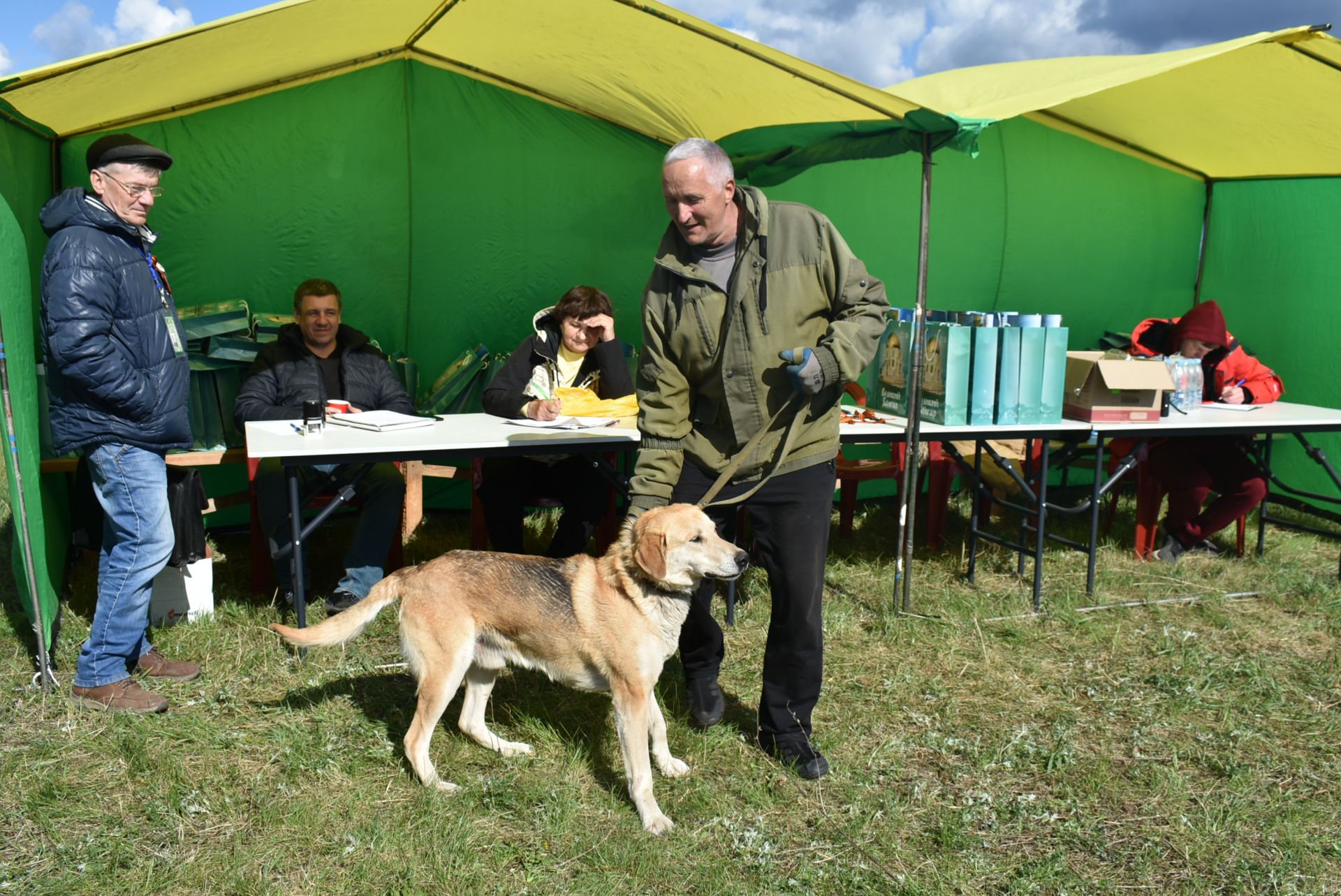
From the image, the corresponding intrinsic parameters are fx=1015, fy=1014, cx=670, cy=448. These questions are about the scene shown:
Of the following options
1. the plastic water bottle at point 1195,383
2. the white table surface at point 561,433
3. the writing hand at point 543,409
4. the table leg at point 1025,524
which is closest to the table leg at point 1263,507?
the white table surface at point 561,433

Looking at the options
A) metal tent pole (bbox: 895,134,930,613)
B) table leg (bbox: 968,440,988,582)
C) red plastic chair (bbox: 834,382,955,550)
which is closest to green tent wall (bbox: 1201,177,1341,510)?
red plastic chair (bbox: 834,382,955,550)

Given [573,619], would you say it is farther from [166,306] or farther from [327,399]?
[327,399]

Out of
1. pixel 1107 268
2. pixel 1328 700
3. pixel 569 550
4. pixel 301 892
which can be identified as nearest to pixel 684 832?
pixel 301 892

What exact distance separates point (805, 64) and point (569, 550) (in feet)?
8.19

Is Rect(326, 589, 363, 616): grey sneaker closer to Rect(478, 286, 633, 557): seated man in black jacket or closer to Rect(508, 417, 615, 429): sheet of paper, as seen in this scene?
Rect(478, 286, 633, 557): seated man in black jacket

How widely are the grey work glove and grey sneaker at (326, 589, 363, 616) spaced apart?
2.67m

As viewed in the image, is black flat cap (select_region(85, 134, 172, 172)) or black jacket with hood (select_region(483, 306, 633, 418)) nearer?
black flat cap (select_region(85, 134, 172, 172))

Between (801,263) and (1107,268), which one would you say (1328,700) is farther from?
(1107,268)

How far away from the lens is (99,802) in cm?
312

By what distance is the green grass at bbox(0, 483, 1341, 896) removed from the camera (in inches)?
113

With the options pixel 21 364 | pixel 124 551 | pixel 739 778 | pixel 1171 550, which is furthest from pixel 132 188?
pixel 1171 550

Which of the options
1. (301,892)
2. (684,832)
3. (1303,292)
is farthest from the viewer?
(1303,292)

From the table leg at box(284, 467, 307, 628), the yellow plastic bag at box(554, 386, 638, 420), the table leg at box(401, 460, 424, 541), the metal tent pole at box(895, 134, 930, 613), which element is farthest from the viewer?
the table leg at box(401, 460, 424, 541)

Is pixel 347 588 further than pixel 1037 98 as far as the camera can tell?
Yes
